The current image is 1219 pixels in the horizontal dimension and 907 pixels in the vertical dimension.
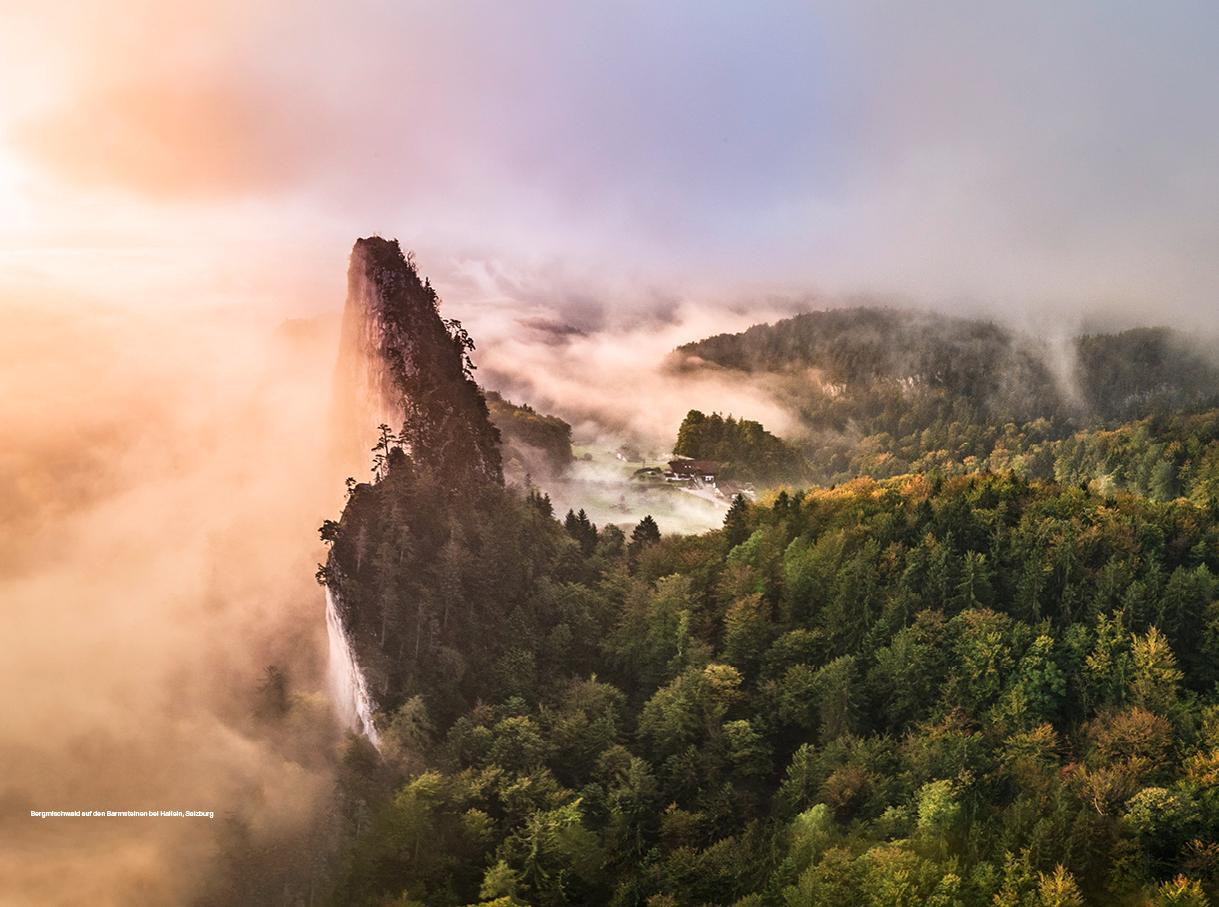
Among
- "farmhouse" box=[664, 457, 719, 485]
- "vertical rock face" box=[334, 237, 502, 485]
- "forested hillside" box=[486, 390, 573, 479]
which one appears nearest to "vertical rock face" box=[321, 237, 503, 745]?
"vertical rock face" box=[334, 237, 502, 485]

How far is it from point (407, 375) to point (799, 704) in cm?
3479

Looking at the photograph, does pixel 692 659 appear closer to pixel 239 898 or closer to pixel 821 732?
pixel 821 732

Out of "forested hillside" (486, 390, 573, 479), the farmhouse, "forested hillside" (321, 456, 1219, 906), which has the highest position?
"forested hillside" (486, 390, 573, 479)

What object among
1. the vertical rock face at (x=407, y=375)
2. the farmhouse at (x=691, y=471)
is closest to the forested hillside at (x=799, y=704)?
the vertical rock face at (x=407, y=375)

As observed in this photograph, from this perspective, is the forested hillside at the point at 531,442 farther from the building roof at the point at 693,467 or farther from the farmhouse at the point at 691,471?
the building roof at the point at 693,467

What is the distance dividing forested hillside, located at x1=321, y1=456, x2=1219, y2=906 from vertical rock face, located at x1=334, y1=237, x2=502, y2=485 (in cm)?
364

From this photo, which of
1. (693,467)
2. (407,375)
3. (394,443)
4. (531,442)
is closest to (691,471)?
(693,467)

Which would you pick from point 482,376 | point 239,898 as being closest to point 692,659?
point 239,898

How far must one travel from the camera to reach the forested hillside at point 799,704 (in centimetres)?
3772

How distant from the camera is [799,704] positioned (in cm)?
4934

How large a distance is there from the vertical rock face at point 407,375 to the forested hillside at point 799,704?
364 cm

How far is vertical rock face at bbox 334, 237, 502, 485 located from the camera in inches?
2231

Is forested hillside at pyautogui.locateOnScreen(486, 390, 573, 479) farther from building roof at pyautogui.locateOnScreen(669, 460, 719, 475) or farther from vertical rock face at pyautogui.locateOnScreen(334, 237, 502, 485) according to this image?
vertical rock face at pyautogui.locateOnScreen(334, 237, 502, 485)

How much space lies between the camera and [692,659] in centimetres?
5269
